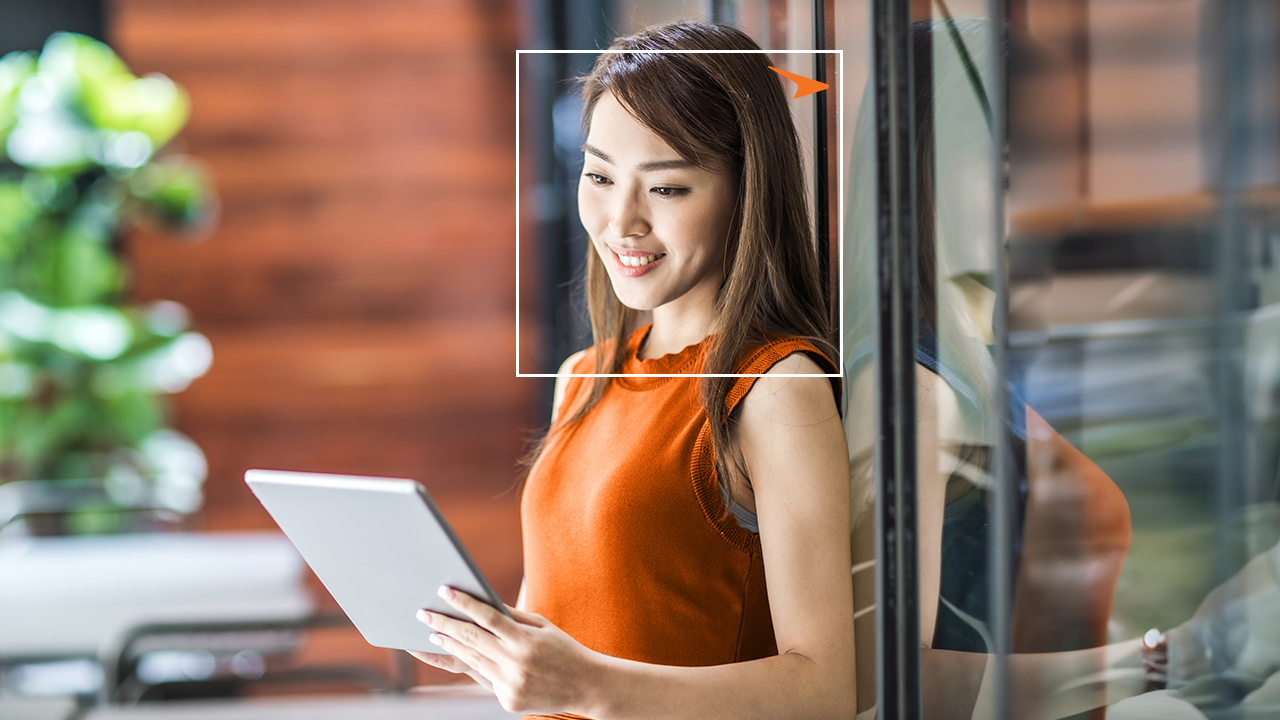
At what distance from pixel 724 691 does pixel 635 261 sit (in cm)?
29

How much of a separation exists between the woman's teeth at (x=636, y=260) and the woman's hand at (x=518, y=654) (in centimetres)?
24

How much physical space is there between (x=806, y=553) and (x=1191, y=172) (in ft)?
1.01

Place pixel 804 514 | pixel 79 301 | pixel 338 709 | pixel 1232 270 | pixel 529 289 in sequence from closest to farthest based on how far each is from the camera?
pixel 1232 270, pixel 804 514, pixel 338 709, pixel 79 301, pixel 529 289

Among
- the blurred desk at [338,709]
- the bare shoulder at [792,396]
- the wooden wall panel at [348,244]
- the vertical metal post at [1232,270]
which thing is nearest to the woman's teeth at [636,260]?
the bare shoulder at [792,396]

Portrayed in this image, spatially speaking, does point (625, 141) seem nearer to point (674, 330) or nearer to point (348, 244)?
point (674, 330)

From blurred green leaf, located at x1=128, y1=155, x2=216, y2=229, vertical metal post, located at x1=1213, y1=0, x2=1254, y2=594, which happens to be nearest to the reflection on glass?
vertical metal post, located at x1=1213, y1=0, x2=1254, y2=594

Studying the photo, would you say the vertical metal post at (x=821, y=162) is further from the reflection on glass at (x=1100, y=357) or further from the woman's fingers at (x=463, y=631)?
the woman's fingers at (x=463, y=631)

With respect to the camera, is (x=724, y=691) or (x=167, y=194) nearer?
(x=724, y=691)

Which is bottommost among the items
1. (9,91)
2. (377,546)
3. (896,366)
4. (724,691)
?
(724,691)

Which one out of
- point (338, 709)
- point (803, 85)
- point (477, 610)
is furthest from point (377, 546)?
point (338, 709)

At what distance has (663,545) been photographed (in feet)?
2.15

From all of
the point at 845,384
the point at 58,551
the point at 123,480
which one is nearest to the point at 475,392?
the point at 123,480

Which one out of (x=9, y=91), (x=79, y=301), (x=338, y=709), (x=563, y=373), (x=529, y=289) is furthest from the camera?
(x=529, y=289)

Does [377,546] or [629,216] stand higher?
[629,216]
